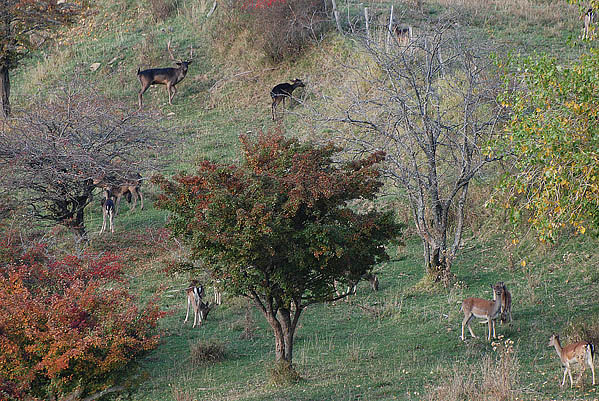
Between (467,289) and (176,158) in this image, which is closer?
(467,289)

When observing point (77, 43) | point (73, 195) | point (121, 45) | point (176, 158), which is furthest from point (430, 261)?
point (77, 43)

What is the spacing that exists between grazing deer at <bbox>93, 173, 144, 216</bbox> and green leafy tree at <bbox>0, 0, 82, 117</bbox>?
7.31m

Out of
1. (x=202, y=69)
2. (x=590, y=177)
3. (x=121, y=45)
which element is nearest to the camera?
(x=590, y=177)

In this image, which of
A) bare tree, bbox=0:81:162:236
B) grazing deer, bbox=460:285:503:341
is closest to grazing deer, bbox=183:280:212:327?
grazing deer, bbox=460:285:503:341

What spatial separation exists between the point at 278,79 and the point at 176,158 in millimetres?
7817

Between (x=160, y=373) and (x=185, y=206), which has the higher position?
(x=185, y=206)

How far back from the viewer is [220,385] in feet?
40.0

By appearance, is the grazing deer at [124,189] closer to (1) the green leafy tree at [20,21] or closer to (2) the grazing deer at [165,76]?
(1) the green leafy tree at [20,21]

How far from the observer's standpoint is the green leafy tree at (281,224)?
1067cm

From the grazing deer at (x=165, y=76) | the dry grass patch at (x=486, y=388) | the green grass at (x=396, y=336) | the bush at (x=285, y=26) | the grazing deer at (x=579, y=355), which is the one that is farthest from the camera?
the bush at (x=285, y=26)

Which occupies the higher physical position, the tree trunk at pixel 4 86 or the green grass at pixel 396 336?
the tree trunk at pixel 4 86

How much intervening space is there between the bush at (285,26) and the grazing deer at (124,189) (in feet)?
38.8

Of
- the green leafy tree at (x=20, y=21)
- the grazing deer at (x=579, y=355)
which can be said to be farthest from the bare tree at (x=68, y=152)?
the grazing deer at (x=579, y=355)

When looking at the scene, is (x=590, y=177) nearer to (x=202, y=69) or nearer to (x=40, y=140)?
(x=40, y=140)
